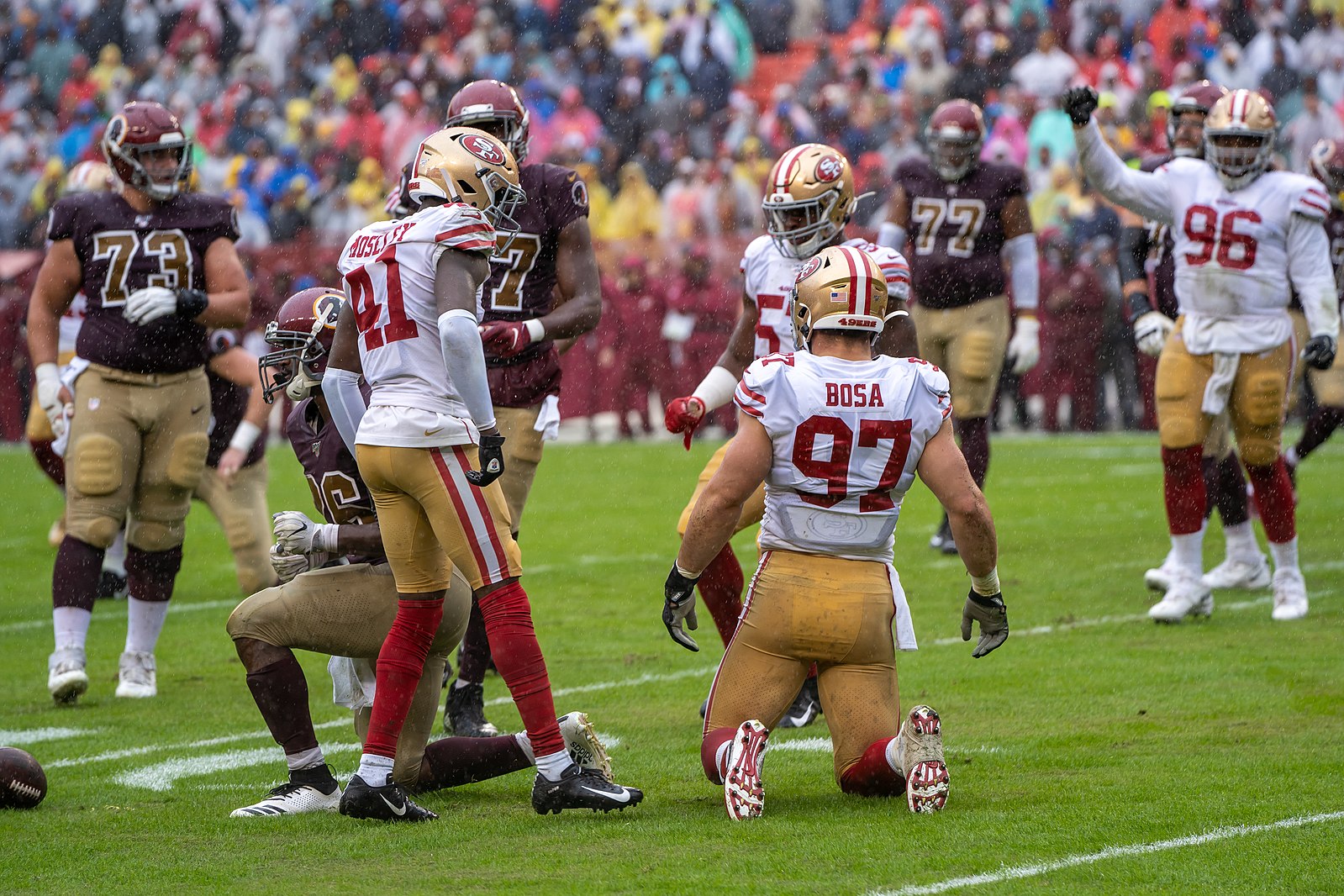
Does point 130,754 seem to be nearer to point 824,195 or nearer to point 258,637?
point 258,637

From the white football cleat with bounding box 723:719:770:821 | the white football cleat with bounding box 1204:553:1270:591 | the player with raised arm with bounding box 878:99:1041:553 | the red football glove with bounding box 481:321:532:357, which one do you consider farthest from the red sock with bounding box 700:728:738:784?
the player with raised arm with bounding box 878:99:1041:553

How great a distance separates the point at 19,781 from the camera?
458 centimetres

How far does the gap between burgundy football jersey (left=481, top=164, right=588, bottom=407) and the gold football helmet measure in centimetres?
109

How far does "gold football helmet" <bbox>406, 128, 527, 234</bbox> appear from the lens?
14.4 feet

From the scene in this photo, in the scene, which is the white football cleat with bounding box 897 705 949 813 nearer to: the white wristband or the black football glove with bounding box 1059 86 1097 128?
the black football glove with bounding box 1059 86 1097 128

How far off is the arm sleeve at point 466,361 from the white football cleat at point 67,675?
8.05 ft

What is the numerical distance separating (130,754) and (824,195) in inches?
103

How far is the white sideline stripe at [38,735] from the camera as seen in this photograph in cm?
557

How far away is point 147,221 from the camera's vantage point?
20.6 ft

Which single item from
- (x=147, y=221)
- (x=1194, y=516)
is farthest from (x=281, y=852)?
(x=1194, y=516)

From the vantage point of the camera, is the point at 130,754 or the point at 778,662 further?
the point at 130,754

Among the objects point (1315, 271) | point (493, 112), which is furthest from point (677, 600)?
point (1315, 271)

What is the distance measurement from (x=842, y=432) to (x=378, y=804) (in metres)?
1.42

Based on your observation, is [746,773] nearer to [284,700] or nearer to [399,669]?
[399,669]
